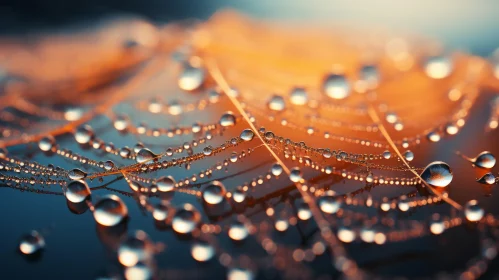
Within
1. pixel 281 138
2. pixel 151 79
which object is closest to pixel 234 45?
pixel 151 79

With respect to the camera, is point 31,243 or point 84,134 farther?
point 84,134

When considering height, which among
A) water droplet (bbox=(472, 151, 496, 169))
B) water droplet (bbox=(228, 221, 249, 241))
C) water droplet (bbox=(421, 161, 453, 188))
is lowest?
water droplet (bbox=(472, 151, 496, 169))

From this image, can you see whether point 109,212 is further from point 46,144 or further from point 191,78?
point 191,78

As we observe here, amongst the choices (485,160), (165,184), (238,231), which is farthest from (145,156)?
(485,160)

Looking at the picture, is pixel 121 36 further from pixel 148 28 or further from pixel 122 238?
pixel 122 238

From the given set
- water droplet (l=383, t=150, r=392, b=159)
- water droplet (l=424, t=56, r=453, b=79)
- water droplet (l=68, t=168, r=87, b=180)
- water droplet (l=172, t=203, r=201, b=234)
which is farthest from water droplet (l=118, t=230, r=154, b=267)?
water droplet (l=424, t=56, r=453, b=79)

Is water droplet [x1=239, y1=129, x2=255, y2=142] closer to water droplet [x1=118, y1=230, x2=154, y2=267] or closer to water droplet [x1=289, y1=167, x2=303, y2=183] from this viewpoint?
water droplet [x1=289, y1=167, x2=303, y2=183]
